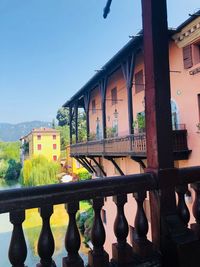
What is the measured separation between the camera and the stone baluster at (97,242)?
142 centimetres

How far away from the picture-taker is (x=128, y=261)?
1487 millimetres

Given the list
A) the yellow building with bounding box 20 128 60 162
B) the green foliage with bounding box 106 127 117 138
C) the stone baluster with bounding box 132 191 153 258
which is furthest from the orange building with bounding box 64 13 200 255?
the yellow building with bounding box 20 128 60 162

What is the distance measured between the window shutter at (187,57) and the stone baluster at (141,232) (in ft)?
22.4

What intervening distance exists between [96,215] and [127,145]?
24.6ft

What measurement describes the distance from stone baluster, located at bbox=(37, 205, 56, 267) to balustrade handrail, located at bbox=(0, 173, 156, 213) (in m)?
0.05

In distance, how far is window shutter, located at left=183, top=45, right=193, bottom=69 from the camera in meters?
7.52

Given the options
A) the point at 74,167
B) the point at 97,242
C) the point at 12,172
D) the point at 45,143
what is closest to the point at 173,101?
the point at 97,242

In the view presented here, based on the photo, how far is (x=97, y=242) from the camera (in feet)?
4.70

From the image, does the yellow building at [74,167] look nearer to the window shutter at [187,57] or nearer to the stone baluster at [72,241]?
the window shutter at [187,57]

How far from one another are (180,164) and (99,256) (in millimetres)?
7132

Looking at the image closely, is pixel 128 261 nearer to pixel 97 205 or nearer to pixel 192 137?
pixel 97 205

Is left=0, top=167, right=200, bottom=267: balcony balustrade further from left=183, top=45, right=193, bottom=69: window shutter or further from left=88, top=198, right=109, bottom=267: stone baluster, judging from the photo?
left=183, top=45, right=193, bottom=69: window shutter

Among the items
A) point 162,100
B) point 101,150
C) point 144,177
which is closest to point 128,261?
point 144,177

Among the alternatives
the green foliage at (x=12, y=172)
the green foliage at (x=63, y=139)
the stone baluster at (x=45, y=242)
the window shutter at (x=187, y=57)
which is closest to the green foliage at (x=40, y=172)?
the green foliage at (x=12, y=172)
